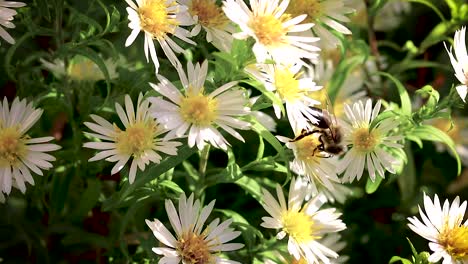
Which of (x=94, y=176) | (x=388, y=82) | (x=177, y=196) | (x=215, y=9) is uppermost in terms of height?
(x=388, y=82)

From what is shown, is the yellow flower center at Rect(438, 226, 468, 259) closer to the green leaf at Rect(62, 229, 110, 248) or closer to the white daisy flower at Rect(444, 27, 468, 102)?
the white daisy flower at Rect(444, 27, 468, 102)

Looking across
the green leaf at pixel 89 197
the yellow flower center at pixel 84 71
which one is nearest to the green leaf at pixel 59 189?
the green leaf at pixel 89 197

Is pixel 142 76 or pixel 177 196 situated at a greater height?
pixel 142 76

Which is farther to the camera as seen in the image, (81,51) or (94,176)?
A: (94,176)

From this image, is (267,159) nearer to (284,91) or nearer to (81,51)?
(284,91)

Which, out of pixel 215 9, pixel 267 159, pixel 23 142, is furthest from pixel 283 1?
pixel 23 142

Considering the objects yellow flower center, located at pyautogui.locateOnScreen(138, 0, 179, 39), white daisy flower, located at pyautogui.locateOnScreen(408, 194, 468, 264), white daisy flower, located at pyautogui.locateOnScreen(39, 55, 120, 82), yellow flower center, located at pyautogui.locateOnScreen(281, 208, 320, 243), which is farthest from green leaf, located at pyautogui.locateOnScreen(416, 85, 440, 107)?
white daisy flower, located at pyautogui.locateOnScreen(39, 55, 120, 82)
